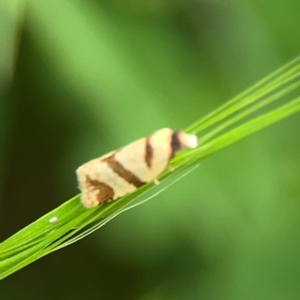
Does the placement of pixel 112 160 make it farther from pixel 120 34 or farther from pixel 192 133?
pixel 120 34

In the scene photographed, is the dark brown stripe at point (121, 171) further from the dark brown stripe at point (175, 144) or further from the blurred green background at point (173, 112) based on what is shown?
the blurred green background at point (173, 112)

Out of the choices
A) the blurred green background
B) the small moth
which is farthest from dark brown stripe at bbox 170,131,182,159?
the blurred green background

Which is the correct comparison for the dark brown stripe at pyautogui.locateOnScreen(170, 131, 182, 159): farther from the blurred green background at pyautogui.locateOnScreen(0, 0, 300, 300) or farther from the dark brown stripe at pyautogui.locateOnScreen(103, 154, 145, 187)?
the blurred green background at pyautogui.locateOnScreen(0, 0, 300, 300)

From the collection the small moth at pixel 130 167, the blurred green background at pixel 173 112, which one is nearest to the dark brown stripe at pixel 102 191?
the small moth at pixel 130 167

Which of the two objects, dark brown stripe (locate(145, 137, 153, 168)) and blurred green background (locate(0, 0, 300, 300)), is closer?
dark brown stripe (locate(145, 137, 153, 168))

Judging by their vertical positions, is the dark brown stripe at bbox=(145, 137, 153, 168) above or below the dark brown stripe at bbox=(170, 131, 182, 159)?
above

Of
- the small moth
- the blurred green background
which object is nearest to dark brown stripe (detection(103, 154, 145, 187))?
the small moth

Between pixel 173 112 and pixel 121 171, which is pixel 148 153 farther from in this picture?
pixel 173 112
